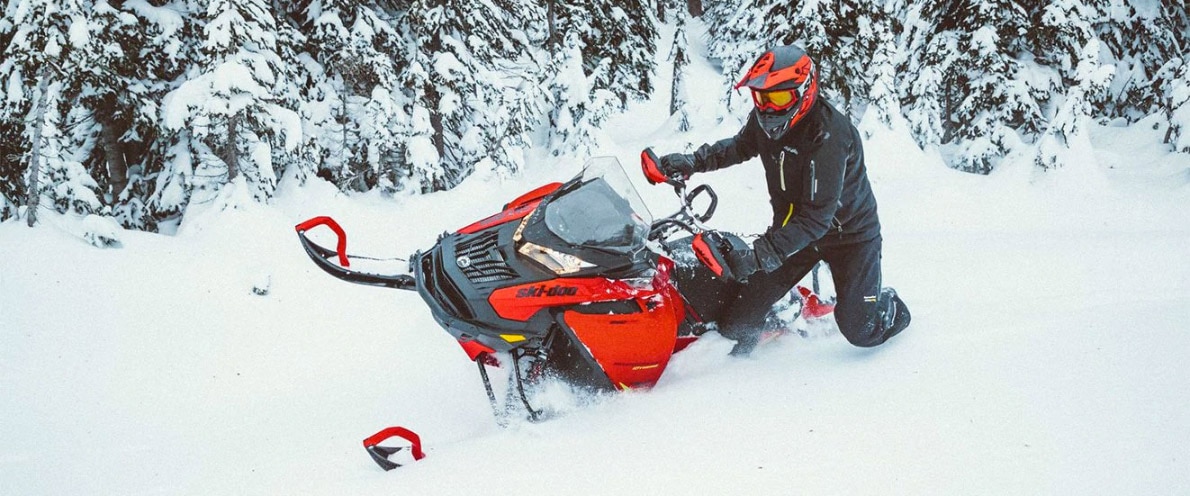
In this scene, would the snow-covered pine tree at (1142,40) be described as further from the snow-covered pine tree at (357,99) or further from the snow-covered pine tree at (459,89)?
the snow-covered pine tree at (357,99)

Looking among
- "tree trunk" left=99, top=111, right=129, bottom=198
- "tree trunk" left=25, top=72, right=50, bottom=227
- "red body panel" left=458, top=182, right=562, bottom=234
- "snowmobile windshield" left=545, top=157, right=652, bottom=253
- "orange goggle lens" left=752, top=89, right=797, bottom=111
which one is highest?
"orange goggle lens" left=752, top=89, right=797, bottom=111

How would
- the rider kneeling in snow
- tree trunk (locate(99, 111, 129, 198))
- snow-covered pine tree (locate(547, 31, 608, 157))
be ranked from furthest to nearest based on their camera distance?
1. snow-covered pine tree (locate(547, 31, 608, 157))
2. tree trunk (locate(99, 111, 129, 198))
3. the rider kneeling in snow

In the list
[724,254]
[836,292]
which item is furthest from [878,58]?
[724,254]

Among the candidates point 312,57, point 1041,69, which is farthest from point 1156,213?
point 312,57

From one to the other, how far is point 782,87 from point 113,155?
10696 millimetres

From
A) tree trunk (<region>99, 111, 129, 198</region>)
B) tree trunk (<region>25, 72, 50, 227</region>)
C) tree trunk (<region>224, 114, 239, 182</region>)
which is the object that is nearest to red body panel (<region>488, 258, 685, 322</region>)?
tree trunk (<region>224, 114, 239, 182</region>)

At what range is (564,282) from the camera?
3.03 m

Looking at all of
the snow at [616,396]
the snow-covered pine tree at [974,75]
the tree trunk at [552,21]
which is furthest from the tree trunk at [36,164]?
the snow-covered pine tree at [974,75]

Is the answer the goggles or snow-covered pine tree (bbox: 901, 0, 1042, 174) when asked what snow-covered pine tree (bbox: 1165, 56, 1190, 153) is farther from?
the goggles

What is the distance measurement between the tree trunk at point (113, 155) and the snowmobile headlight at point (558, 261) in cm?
922

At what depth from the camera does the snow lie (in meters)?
2.41

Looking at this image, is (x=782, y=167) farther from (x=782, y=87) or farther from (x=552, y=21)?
(x=552, y=21)

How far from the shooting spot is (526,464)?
2725mm

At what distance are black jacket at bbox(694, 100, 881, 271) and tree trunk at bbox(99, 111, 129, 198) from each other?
9920mm
